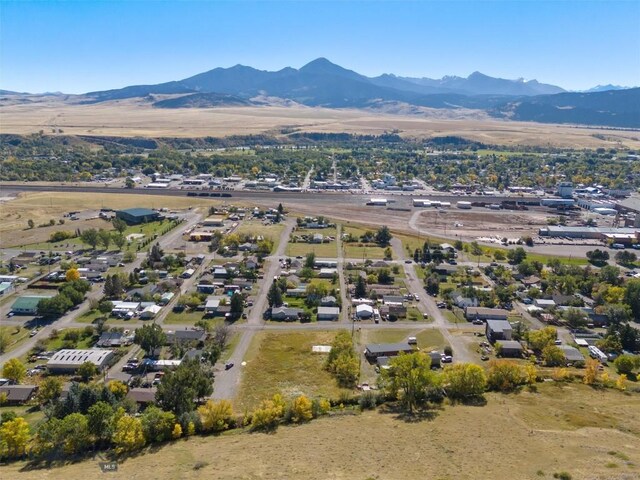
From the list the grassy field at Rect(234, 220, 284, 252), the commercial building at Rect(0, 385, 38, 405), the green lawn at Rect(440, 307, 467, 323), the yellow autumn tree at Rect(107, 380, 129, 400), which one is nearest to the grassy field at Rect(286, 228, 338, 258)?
the grassy field at Rect(234, 220, 284, 252)

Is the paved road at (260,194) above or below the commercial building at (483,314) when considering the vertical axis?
above

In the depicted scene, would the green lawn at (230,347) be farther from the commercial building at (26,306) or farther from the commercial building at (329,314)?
the commercial building at (26,306)

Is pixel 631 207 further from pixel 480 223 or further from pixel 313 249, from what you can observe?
pixel 313 249

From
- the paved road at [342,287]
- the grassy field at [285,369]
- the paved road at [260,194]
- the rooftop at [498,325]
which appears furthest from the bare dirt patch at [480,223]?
the grassy field at [285,369]

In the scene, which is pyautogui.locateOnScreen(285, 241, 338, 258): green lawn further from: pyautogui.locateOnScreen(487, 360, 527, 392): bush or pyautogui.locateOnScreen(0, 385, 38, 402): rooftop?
pyautogui.locateOnScreen(0, 385, 38, 402): rooftop

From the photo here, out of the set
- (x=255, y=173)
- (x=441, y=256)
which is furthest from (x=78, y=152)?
(x=441, y=256)
